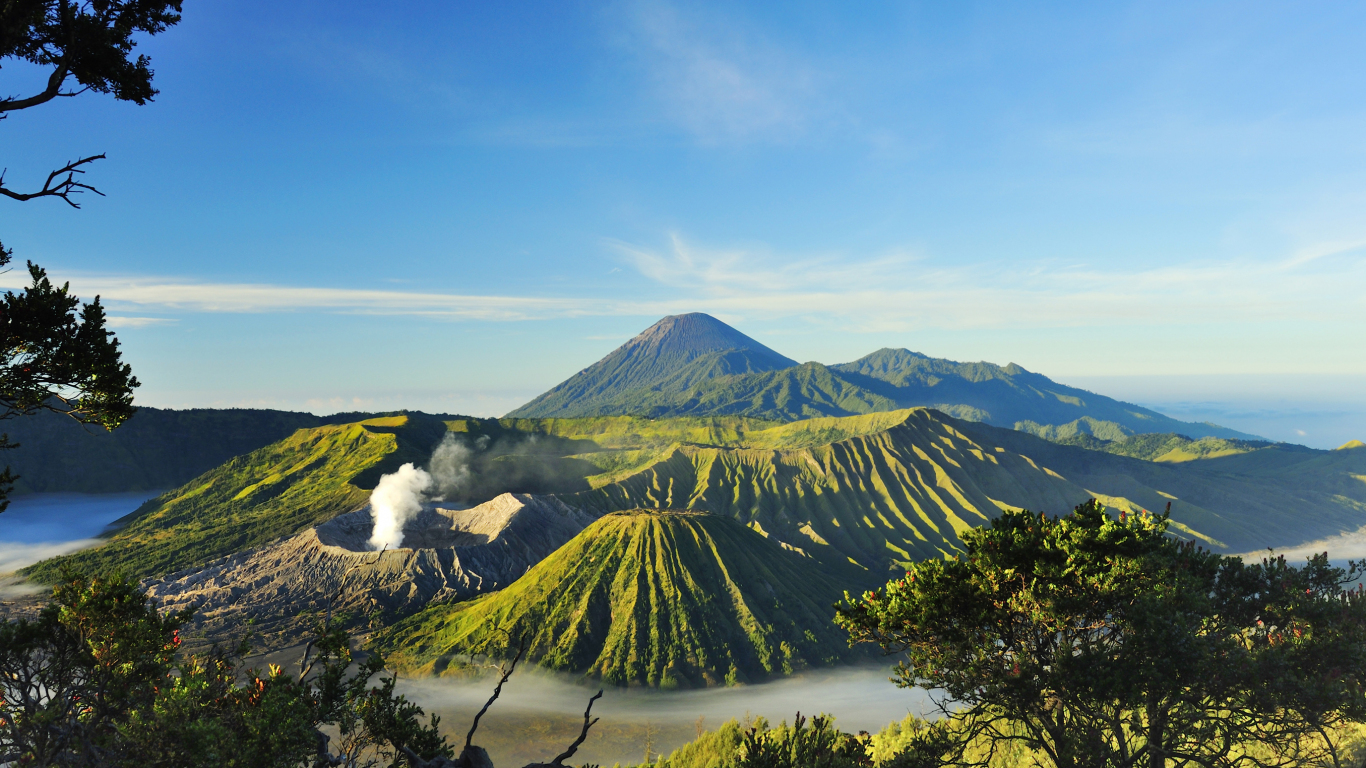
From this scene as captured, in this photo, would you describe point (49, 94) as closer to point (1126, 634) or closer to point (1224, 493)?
point (1126, 634)

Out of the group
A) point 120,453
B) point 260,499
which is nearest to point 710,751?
point 260,499

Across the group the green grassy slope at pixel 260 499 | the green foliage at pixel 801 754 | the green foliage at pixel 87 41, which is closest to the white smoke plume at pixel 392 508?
the green grassy slope at pixel 260 499

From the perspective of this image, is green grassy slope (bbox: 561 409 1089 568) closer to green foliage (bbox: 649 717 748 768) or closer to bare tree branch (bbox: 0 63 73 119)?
green foliage (bbox: 649 717 748 768)

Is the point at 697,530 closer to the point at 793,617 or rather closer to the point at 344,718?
the point at 793,617

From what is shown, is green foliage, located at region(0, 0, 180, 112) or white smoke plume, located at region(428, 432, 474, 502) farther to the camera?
white smoke plume, located at region(428, 432, 474, 502)

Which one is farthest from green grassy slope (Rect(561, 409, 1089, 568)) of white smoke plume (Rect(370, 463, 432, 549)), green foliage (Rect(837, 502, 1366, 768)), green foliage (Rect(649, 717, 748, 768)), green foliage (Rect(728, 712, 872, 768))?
green foliage (Rect(837, 502, 1366, 768))

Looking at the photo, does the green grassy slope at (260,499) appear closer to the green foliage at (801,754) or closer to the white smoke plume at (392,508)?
the white smoke plume at (392,508)
